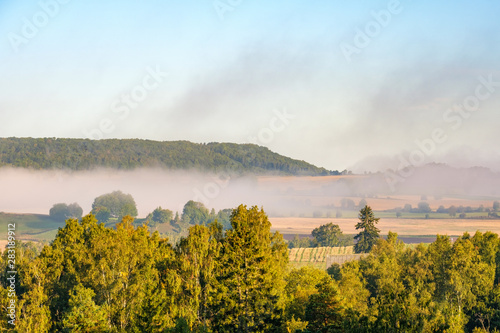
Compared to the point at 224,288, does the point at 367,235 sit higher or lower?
higher

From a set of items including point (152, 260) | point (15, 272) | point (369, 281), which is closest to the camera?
point (152, 260)

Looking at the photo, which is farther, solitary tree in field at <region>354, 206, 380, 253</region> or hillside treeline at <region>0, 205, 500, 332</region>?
solitary tree in field at <region>354, 206, 380, 253</region>

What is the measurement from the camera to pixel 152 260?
3359 inches

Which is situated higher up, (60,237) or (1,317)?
(60,237)

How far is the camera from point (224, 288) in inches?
2795

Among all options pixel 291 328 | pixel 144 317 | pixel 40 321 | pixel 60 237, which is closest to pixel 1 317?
pixel 40 321

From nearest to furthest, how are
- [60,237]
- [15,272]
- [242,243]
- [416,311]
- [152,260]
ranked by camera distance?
[416,311] → [242,243] → [152,260] → [15,272] → [60,237]

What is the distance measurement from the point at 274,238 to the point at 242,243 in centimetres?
1938

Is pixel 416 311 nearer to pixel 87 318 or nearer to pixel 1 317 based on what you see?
pixel 87 318

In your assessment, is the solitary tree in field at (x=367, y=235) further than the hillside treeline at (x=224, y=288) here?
Yes

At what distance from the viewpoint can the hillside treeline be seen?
6631cm

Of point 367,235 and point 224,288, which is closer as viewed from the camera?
point 224,288

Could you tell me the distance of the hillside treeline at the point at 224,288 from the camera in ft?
218

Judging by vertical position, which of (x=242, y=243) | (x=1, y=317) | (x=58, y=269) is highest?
(x=242, y=243)
